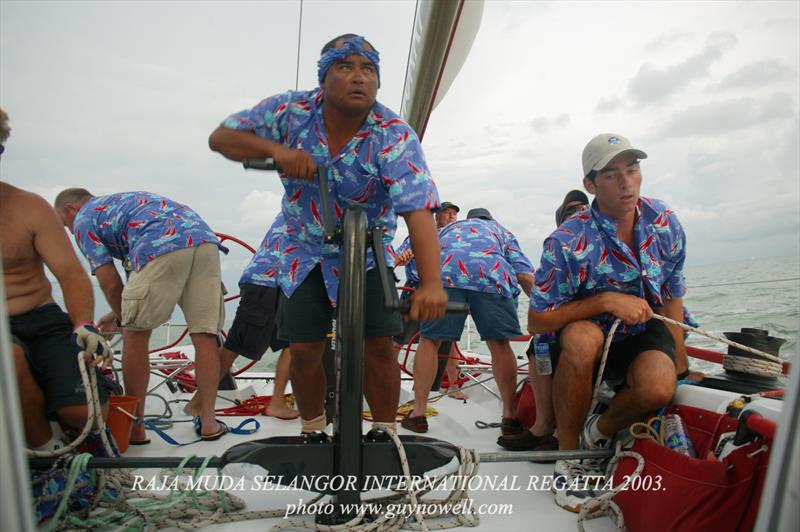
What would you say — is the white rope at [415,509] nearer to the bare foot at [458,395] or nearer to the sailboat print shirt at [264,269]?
the sailboat print shirt at [264,269]

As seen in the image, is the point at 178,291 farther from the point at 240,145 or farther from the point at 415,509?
the point at 415,509

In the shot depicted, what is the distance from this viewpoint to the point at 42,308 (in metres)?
1.77

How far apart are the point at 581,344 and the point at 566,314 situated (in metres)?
0.14

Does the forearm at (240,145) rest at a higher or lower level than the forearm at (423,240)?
higher

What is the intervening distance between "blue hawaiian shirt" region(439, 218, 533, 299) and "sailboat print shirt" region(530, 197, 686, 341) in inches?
31.8

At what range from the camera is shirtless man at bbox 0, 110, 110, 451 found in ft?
5.41

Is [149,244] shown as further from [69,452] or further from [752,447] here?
[752,447]

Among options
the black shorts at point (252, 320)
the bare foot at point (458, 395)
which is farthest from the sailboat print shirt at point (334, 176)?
the bare foot at point (458, 395)

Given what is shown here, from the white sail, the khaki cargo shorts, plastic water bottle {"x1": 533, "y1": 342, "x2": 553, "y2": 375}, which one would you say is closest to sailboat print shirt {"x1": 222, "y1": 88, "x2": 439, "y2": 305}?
plastic water bottle {"x1": 533, "y1": 342, "x2": 553, "y2": 375}

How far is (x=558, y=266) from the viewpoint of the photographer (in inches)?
78.6

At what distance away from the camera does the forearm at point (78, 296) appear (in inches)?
66.7

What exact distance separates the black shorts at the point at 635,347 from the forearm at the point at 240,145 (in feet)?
4.03

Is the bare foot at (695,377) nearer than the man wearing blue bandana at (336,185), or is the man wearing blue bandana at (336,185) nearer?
the man wearing blue bandana at (336,185)

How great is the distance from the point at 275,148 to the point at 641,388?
139cm
